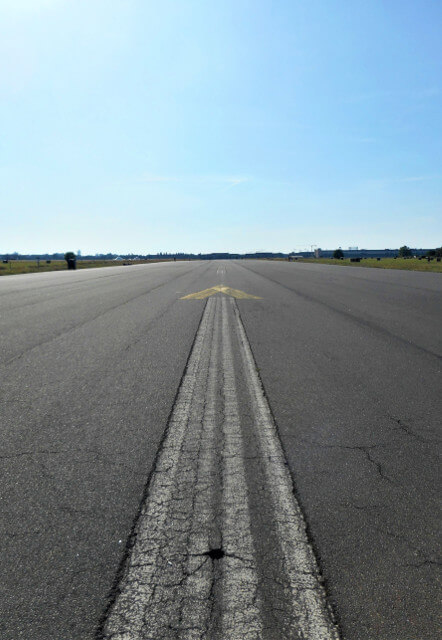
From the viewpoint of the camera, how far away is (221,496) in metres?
2.71

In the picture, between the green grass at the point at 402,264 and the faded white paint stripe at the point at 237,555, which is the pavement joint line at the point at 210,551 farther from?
the green grass at the point at 402,264

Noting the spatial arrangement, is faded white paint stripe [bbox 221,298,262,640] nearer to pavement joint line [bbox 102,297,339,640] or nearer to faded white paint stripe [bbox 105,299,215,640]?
pavement joint line [bbox 102,297,339,640]

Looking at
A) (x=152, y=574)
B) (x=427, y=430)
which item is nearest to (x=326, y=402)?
(x=427, y=430)

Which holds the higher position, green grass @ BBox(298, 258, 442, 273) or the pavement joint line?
green grass @ BBox(298, 258, 442, 273)

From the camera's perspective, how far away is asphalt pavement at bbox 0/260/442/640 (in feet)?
6.07

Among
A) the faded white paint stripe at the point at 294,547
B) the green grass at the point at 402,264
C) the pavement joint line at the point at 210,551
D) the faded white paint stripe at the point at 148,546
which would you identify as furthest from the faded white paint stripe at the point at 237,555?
the green grass at the point at 402,264

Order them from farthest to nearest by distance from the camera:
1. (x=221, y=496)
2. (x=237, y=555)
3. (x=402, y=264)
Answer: (x=402, y=264) < (x=221, y=496) < (x=237, y=555)

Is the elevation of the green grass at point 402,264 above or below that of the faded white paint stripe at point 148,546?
above

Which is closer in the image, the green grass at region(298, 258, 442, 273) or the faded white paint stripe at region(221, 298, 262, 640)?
the faded white paint stripe at region(221, 298, 262, 640)

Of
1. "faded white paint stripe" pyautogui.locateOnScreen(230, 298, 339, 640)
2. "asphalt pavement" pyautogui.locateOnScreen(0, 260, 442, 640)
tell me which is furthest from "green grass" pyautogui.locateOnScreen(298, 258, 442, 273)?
"faded white paint stripe" pyautogui.locateOnScreen(230, 298, 339, 640)

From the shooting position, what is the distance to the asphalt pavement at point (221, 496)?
185cm

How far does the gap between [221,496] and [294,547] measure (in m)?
0.60

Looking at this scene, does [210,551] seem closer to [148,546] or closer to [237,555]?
[237,555]

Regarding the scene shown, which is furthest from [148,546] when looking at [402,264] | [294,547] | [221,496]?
[402,264]
